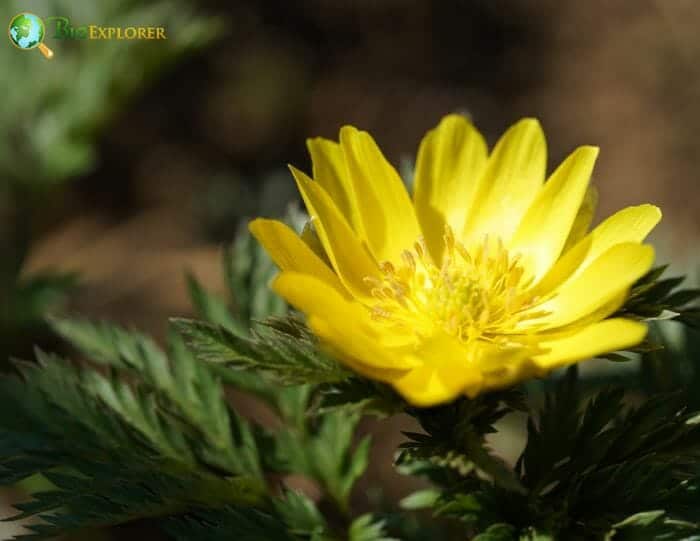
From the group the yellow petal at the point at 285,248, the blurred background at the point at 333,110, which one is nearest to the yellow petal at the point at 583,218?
the yellow petal at the point at 285,248

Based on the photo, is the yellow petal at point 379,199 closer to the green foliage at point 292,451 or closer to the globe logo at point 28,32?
the green foliage at point 292,451

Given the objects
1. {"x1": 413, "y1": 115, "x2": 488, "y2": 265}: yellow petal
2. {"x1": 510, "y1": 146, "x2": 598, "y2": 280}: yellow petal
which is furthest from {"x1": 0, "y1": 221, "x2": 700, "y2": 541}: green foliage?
{"x1": 413, "y1": 115, "x2": 488, "y2": 265}: yellow petal

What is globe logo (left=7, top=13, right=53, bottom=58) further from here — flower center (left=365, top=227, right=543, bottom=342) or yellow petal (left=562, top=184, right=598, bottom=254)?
yellow petal (left=562, top=184, right=598, bottom=254)

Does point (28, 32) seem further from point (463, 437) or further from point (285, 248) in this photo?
point (463, 437)

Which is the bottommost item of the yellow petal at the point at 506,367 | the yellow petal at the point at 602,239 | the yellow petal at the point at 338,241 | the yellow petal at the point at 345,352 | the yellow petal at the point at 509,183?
the yellow petal at the point at 506,367

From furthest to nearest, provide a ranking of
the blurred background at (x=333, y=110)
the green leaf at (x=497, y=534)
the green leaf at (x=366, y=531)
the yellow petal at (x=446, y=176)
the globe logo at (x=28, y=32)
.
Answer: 1. the blurred background at (x=333, y=110)
2. the globe logo at (x=28, y=32)
3. the yellow petal at (x=446, y=176)
4. the green leaf at (x=366, y=531)
5. the green leaf at (x=497, y=534)

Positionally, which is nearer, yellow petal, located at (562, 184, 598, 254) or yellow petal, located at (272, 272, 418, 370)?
yellow petal, located at (272, 272, 418, 370)
